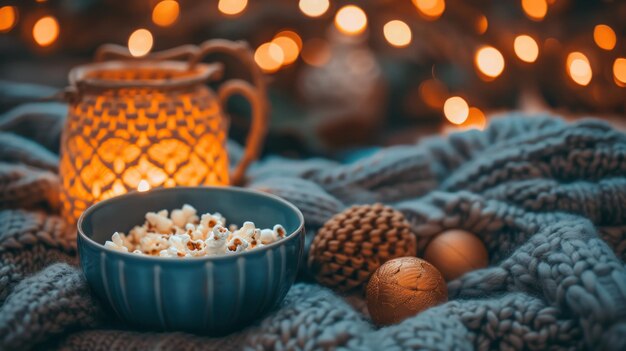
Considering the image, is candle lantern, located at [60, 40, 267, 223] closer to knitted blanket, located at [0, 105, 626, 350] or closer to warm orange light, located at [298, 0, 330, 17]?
knitted blanket, located at [0, 105, 626, 350]

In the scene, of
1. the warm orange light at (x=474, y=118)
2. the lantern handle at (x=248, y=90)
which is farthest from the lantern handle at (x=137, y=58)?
the warm orange light at (x=474, y=118)

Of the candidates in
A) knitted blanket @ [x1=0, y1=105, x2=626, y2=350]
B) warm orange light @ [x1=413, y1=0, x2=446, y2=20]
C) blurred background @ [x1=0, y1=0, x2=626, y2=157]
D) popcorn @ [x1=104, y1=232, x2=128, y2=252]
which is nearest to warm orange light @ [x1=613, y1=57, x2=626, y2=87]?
blurred background @ [x1=0, y1=0, x2=626, y2=157]

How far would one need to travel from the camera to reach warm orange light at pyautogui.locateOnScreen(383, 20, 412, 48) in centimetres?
141

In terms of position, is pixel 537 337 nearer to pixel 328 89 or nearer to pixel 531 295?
pixel 531 295

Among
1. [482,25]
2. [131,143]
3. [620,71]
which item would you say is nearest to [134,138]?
[131,143]

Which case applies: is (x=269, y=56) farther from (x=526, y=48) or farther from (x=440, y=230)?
(x=440, y=230)

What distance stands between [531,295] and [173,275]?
1.11ft

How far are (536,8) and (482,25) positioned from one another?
0.38 feet

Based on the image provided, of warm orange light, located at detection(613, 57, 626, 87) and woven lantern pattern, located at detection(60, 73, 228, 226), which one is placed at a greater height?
warm orange light, located at detection(613, 57, 626, 87)

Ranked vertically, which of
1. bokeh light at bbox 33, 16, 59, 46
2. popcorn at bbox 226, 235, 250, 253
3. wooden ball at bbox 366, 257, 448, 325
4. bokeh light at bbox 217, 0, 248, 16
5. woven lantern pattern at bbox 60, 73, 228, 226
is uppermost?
bokeh light at bbox 217, 0, 248, 16

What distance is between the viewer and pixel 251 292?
1.78ft

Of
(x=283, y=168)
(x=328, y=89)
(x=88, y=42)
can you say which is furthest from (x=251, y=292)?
(x=88, y=42)

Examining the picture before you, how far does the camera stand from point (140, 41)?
1.30m

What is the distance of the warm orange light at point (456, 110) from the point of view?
1.48 meters
